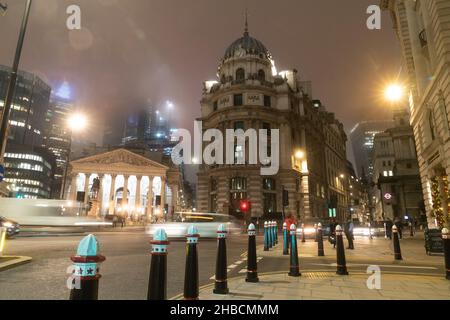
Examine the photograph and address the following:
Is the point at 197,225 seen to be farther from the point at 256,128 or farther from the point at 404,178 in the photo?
the point at 404,178

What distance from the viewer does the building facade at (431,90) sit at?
1510cm

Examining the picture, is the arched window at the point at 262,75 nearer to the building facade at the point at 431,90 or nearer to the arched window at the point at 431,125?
the building facade at the point at 431,90

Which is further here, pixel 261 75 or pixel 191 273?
pixel 261 75

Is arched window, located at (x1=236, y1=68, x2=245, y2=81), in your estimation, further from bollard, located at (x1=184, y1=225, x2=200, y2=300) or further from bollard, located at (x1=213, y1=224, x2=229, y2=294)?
bollard, located at (x1=184, y1=225, x2=200, y2=300)

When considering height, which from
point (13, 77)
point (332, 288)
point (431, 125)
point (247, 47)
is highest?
point (247, 47)

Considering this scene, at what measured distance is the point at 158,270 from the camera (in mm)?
3426

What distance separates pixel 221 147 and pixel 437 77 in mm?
33668

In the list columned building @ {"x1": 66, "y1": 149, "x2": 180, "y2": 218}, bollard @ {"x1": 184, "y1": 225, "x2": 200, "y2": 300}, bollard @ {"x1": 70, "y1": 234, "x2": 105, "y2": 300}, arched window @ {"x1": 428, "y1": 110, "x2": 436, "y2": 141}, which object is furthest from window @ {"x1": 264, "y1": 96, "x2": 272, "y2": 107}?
bollard @ {"x1": 70, "y1": 234, "x2": 105, "y2": 300}

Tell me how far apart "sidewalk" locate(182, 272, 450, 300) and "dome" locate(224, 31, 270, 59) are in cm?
5079

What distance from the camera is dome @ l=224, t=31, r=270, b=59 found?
5331 centimetres

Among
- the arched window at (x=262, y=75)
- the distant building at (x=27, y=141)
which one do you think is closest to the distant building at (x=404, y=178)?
the arched window at (x=262, y=75)

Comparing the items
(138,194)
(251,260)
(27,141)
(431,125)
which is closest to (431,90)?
(431,125)

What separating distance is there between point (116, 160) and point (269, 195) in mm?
48235

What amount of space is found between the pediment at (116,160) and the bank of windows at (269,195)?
140ft
